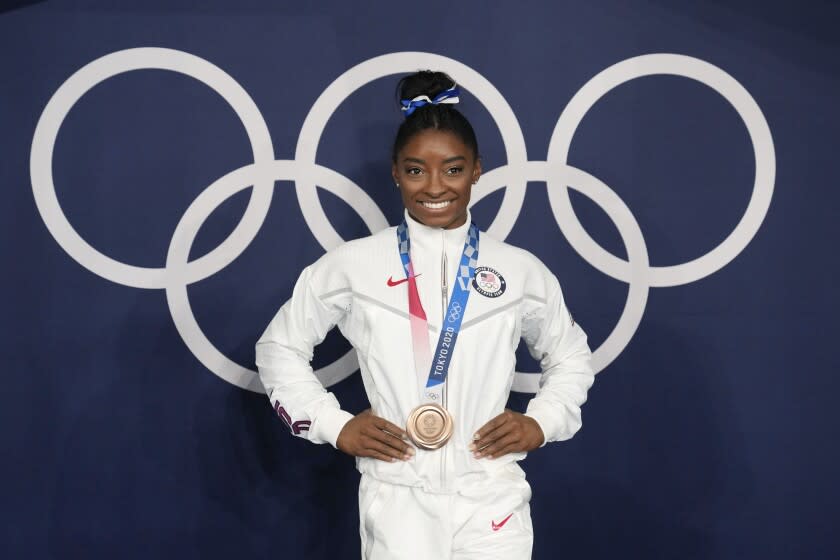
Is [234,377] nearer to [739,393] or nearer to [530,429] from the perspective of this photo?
[530,429]

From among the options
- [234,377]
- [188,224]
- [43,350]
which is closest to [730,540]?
[234,377]

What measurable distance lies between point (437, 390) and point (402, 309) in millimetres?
250

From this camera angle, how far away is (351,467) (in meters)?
3.33

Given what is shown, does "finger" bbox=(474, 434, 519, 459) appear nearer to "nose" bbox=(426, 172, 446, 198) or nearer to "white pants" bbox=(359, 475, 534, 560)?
"white pants" bbox=(359, 475, 534, 560)

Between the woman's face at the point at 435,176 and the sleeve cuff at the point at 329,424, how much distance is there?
0.60 metres

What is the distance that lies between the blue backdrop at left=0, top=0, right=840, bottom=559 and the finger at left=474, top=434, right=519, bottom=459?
2.99ft

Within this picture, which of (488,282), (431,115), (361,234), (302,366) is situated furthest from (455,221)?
(361,234)

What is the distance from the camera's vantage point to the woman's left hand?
2367 millimetres

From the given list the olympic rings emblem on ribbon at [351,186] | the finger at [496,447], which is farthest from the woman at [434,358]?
the olympic rings emblem on ribbon at [351,186]

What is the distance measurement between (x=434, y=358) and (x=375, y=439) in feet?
0.88

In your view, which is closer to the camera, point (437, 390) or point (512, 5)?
point (437, 390)

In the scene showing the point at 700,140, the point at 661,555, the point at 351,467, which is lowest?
the point at 661,555

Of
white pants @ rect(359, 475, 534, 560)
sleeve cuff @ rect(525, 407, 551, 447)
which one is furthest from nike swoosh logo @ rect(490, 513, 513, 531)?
sleeve cuff @ rect(525, 407, 551, 447)

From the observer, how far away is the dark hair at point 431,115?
2543 mm
